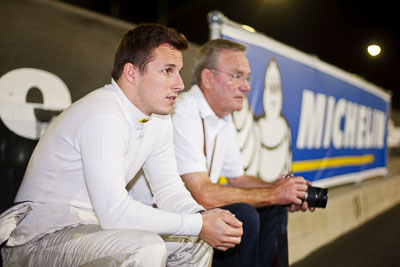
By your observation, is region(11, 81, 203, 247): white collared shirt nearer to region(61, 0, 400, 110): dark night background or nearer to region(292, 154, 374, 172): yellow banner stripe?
region(292, 154, 374, 172): yellow banner stripe

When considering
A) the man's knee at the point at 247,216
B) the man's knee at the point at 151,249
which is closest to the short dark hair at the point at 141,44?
the man's knee at the point at 151,249

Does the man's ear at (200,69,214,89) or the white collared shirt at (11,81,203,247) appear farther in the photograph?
the man's ear at (200,69,214,89)

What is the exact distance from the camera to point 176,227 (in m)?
1.48

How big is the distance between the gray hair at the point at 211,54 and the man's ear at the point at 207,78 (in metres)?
0.04

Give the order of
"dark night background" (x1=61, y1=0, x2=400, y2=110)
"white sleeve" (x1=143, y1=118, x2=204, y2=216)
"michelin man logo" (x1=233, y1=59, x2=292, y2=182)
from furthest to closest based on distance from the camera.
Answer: "dark night background" (x1=61, y1=0, x2=400, y2=110), "michelin man logo" (x1=233, y1=59, x2=292, y2=182), "white sleeve" (x1=143, y1=118, x2=204, y2=216)

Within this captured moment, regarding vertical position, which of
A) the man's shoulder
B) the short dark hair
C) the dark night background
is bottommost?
the man's shoulder

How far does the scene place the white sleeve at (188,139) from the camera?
2.18m

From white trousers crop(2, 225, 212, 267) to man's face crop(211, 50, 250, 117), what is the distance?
4.23 feet

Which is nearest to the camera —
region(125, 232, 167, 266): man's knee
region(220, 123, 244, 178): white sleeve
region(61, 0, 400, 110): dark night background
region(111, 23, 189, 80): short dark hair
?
region(125, 232, 167, 266): man's knee

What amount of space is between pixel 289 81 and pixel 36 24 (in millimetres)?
2722

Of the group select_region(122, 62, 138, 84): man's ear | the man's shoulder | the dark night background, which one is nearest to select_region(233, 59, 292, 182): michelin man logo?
the man's shoulder

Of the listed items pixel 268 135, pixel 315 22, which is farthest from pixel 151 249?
pixel 315 22

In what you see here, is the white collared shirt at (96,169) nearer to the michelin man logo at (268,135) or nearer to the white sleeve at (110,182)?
the white sleeve at (110,182)

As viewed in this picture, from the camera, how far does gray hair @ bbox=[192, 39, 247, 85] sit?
252 cm
